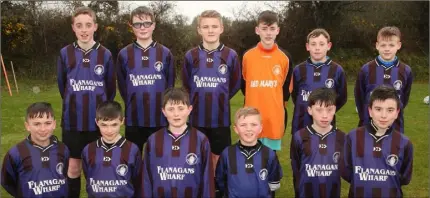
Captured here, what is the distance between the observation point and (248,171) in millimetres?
3264

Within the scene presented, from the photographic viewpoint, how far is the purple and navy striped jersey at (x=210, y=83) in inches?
158

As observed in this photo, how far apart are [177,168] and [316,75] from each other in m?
1.60

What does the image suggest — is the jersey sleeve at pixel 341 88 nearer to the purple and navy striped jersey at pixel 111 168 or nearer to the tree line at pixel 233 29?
the purple and navy striped jersey at pixel 111 168

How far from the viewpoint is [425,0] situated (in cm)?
1928

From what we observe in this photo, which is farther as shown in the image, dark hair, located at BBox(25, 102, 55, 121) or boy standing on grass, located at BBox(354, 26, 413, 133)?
boy standing on grass, located at BBox(354, 26, 413, 133)

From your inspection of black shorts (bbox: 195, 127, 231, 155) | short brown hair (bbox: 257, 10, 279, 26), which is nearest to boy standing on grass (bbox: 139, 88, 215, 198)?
black shorts (bbox: 195, 127, 231, 155)

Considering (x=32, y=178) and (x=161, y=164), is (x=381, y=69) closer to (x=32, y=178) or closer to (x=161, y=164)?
(x=161, y=164)

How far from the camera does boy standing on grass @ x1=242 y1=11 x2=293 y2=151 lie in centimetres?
421

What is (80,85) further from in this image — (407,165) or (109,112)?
(407,165)

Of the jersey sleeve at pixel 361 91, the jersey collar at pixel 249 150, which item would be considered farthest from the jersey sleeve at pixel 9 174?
the jersey sleeve at pixel 361 91

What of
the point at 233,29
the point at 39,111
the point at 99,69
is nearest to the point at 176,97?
the point at 99,69

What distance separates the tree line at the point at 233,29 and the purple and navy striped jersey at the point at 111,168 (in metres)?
12.4

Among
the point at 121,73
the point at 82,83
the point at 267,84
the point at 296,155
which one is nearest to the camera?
the point at 296,155

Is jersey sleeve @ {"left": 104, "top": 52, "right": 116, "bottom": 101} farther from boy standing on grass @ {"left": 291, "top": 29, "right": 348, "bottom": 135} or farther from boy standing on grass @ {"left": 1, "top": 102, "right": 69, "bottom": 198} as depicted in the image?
boy standing on grass @ {"left": 291, "top": 29, "right": 348, "bottom": 135}
